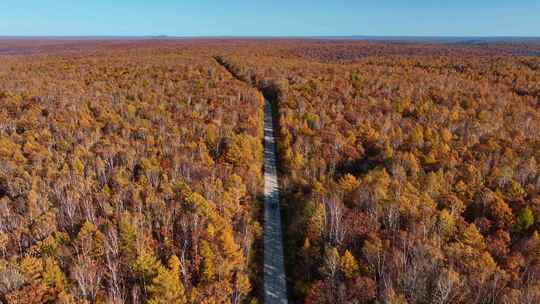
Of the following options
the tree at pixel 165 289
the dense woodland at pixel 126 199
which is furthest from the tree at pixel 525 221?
the tree at pixel 165 289

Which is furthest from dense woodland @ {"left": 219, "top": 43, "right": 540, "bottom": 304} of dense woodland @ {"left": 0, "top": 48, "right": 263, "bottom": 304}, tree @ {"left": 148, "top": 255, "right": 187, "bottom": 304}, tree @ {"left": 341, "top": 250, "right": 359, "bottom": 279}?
tree @ {"left": 148, "top": 255, "right": 187, "bottom": 304}

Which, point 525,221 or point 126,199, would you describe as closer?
point 525,221

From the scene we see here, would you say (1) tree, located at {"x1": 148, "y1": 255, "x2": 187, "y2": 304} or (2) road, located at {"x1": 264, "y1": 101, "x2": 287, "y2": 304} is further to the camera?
(2) road, located at {"x1": 264, "y1": 101, "x2": 287, "y2": 304}

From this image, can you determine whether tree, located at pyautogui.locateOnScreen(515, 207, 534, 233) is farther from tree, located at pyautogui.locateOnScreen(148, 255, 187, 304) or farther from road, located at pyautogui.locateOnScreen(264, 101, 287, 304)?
tree, located at pyautogui.locateOnScreen(148, 255, 187, 304)

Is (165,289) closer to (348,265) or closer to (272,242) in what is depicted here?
(272,242)

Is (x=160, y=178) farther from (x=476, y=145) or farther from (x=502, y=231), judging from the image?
(x=476, y=145)

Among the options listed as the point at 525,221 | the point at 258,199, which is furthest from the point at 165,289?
the point at 525,221

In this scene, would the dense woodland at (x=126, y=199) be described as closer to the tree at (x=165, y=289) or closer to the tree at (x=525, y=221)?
the tree at (x=165, y=289)
